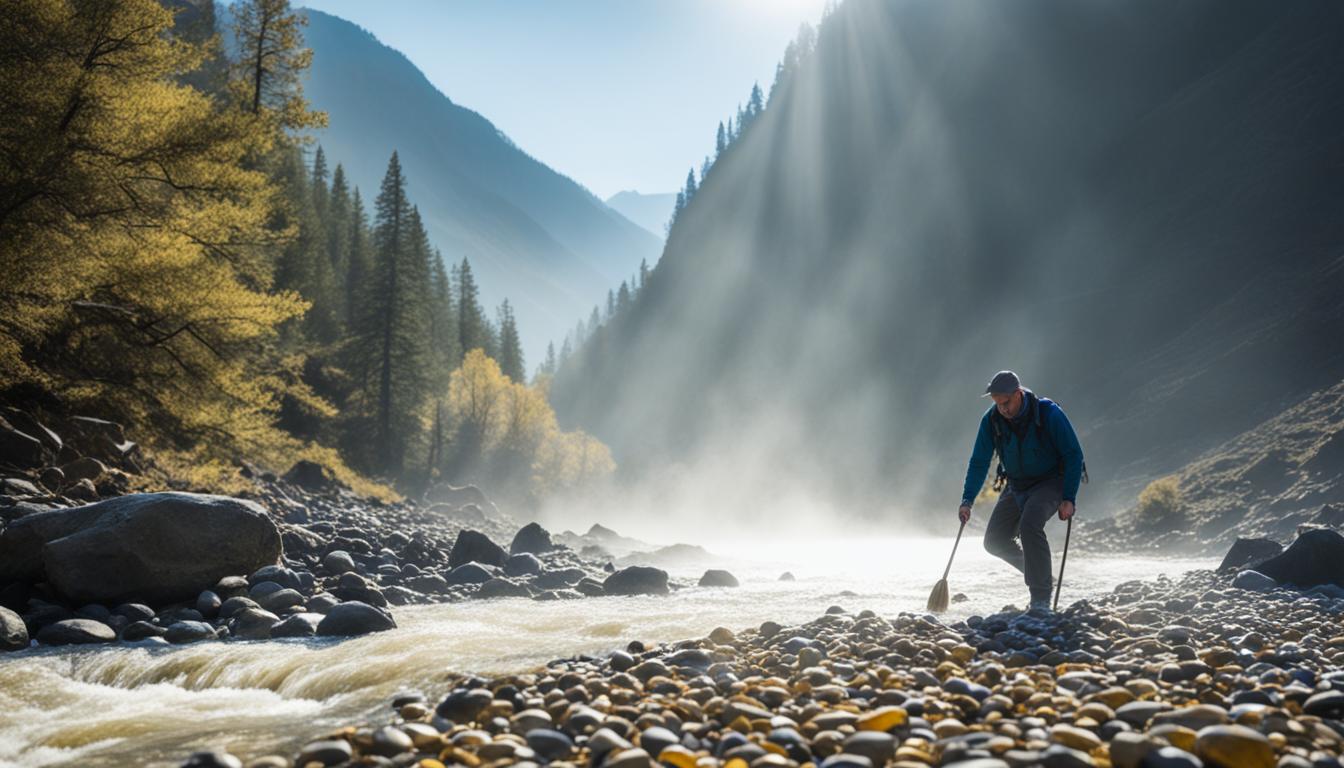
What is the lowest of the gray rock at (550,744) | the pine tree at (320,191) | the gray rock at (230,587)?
the gray rock at (230,587)

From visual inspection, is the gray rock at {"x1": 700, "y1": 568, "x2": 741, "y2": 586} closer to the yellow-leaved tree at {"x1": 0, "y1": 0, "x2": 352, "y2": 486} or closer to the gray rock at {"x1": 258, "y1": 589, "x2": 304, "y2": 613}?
the gray rock at {"x1": 258, "y1": 589, "x2": 304, "y2": 613}

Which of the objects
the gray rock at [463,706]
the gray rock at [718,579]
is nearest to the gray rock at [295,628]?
the gray rock at [463,706]

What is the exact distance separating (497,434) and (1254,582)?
53.4m

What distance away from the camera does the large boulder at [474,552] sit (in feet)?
46.6

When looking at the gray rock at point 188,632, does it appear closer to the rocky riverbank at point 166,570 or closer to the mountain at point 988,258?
the rocky riverbank at point 166,570

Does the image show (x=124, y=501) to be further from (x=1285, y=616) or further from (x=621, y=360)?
(x=621, y=360)

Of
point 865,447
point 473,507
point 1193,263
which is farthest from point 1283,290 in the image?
point 473,507

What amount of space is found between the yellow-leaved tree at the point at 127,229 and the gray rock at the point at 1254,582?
17550 mm

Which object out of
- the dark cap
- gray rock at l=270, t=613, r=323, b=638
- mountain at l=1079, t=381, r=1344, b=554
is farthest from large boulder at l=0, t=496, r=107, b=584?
mountain at l=1079, t=381, r=1344, b=554

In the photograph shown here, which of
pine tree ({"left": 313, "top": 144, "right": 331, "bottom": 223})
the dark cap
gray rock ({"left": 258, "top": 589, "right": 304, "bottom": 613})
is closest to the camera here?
the dark cap

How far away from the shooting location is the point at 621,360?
14362cm

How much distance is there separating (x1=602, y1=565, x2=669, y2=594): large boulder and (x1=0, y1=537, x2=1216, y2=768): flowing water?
184cm

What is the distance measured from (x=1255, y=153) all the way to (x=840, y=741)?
308 feet

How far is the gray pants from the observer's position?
27.6 feet
